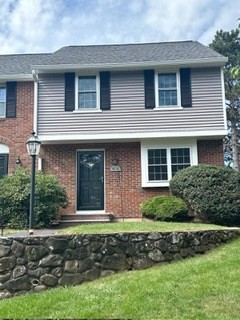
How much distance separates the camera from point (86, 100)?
1223cm

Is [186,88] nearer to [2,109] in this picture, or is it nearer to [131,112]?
[131,112]

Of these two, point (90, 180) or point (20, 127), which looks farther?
point (20, 127)

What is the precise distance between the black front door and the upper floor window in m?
1.66

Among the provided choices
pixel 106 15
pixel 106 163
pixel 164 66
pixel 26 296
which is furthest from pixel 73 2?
pixel 26 296

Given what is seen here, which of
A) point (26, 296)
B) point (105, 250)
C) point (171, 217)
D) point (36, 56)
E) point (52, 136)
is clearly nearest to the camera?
point (26, 296)

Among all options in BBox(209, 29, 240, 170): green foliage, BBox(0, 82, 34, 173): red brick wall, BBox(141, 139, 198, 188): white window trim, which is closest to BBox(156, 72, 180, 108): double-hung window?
BBox(141, 139, 198, 188): white window trim

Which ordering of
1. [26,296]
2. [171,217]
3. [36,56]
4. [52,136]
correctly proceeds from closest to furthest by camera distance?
1. [26,296]
2. [171,217]
3. [52,136]
4. [36,56]

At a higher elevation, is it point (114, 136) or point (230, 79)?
point (230, 79)

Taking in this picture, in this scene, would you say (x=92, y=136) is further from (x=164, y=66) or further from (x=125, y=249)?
(x=125, y=249)

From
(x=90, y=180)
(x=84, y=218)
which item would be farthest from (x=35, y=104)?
(x=84, y=218)

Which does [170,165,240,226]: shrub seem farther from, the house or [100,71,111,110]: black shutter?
[100,71,111,110]: black shutter

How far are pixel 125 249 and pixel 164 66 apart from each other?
296 inches

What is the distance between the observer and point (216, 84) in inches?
474

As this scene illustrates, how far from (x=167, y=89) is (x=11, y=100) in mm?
5727
